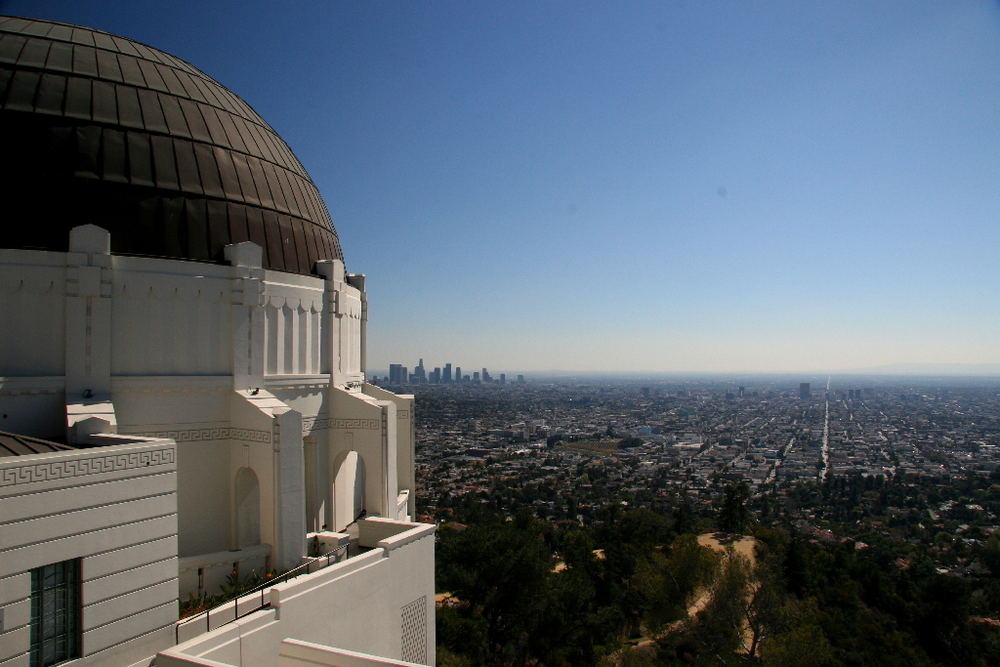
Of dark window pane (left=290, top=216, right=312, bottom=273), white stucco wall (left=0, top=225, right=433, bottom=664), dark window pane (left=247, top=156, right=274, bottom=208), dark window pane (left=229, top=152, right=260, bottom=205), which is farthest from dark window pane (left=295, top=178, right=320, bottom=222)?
white stucco wall (left=0, top=225, right=433, bottom=664)

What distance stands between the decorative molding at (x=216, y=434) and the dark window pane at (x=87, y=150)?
3987 mm

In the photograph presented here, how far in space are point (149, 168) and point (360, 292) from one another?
17.4 ft

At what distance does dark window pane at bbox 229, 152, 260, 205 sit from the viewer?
11.1 metres

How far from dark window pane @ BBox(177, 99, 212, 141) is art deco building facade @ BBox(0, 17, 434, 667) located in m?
0.03

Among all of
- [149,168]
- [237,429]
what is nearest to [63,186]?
[149,168]

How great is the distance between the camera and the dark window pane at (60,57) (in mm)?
10156

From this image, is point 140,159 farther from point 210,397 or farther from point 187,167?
point 210,397

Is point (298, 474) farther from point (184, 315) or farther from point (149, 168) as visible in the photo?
point (149, 168)

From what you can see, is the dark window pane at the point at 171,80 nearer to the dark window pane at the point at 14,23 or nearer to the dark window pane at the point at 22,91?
the dark window pane at the point at 22,91

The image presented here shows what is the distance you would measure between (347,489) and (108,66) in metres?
8.55

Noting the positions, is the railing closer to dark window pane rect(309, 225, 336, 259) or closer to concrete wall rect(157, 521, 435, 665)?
concrete wall rect(157, 521, 435, 665)

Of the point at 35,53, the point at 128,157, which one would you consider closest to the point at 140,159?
the point at 128,157

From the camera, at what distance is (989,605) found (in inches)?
1172

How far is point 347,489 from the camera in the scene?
12.6 metres
